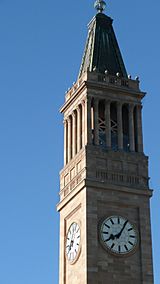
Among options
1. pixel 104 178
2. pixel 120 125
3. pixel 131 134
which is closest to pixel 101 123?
pixel 120 125

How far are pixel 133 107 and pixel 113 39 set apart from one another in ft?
23.3

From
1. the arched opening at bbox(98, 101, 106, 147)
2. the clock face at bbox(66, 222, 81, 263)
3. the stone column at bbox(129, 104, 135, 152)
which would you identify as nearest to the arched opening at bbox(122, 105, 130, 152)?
the stone column at bbox(129, 104, 135, 152)

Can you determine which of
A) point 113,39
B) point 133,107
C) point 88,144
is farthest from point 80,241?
point 113,39

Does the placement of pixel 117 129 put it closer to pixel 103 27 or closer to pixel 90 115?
pixel 90 115

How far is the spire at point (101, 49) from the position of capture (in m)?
62.9

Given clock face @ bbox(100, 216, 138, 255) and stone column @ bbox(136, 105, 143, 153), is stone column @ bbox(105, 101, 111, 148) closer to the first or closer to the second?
stone column @ bbox(136, 105, 143, 153)

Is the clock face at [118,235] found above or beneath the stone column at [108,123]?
beneath

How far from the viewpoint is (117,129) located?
198ft

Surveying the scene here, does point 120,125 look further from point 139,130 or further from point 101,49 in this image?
point 101,49

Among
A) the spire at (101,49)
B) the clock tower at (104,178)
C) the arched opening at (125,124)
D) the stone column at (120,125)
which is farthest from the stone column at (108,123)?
the spire at (101,49)

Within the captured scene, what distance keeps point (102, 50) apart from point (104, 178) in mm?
11642

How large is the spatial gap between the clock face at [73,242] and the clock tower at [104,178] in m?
0.07

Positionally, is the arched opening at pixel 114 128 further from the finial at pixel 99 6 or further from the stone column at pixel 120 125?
the finial at pixel 99 6

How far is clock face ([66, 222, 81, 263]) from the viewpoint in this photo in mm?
56250
